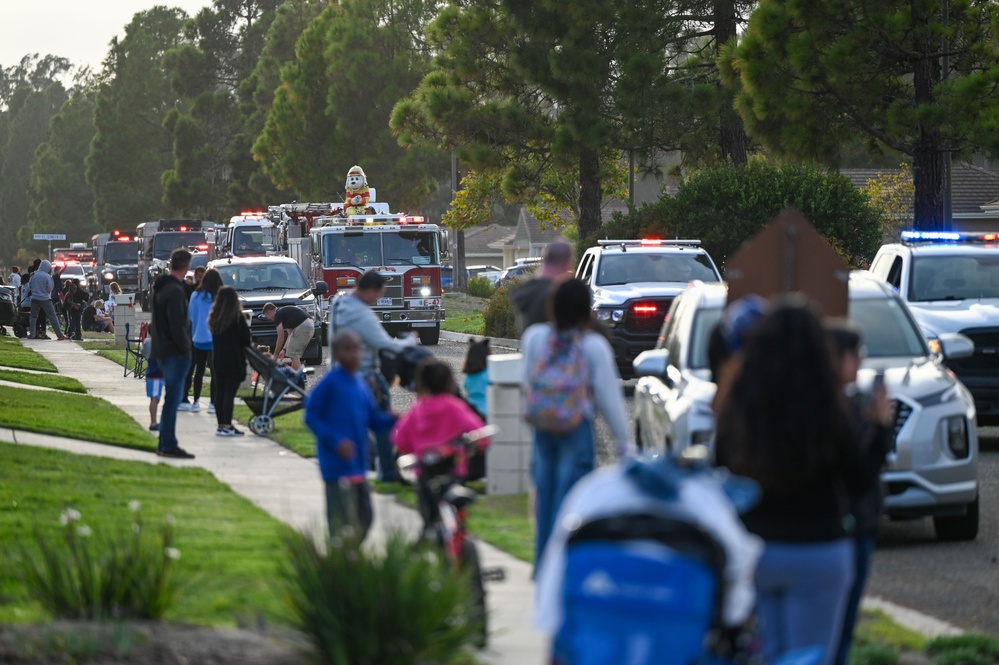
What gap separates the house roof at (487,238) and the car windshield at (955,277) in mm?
99910

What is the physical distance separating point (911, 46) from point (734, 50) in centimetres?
300

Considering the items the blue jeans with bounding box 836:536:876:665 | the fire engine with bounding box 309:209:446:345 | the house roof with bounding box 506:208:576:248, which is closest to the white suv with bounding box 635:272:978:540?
the blue jeans with bounding box 836:536:876:665

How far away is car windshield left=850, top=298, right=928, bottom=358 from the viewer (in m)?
11.3

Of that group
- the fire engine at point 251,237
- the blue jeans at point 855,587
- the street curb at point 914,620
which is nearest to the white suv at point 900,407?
the street curb at point 914,620

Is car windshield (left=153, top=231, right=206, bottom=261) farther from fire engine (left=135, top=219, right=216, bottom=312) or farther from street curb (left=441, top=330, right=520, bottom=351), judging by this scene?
street curb (left=441, top=330, right=520, bottom=351)

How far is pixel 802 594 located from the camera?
506 cm

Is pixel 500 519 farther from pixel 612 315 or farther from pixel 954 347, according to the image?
pixel 612 315

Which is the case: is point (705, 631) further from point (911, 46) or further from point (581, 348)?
point (911, 46)

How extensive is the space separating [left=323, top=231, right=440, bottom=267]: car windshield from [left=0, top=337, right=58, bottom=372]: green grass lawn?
602 centimetres

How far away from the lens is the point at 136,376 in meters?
26.0

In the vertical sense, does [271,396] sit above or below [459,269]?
below

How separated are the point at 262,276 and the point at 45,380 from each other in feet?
22.2

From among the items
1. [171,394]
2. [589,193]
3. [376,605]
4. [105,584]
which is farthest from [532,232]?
[376,605]

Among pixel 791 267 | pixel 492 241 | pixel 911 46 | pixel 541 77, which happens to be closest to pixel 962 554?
pixel 791 267
